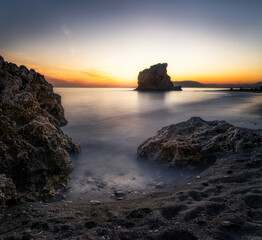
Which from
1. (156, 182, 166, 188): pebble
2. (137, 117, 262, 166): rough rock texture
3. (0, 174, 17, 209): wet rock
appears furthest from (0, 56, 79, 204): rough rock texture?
(137, 117, 262, 166): rough rock texture

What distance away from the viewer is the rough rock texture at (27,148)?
2922 millimetres

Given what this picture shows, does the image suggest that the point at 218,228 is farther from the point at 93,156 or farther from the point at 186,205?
the point at 93,156

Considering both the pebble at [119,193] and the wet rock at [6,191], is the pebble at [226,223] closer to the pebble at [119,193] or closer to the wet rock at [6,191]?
the pebble at [119,193]

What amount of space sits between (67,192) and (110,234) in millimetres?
2074

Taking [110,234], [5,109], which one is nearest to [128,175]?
[110,234]

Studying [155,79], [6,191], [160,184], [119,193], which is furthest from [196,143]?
[155,79]

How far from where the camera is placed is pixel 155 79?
3194 inches

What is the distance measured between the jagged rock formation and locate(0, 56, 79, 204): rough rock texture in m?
78.5

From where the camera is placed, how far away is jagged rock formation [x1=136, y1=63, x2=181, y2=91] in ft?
261

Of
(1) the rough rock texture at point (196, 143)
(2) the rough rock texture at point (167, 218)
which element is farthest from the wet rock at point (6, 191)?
(1) the rough rock texture at point (196, 143)

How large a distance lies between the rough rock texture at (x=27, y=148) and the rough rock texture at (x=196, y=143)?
2.46 metres

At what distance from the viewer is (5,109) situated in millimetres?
3643

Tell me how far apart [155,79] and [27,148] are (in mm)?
81179

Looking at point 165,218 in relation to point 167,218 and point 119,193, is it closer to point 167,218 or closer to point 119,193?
point 167,218
